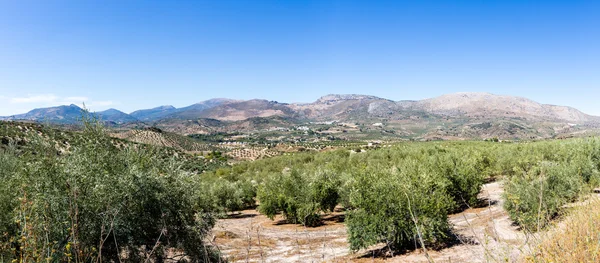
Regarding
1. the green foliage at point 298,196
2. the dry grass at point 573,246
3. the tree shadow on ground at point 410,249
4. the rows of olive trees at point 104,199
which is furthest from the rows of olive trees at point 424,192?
the rows of olive trees at point 104,199

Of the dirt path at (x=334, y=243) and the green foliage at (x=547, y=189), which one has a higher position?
the green foliage at (x=547, y=189)

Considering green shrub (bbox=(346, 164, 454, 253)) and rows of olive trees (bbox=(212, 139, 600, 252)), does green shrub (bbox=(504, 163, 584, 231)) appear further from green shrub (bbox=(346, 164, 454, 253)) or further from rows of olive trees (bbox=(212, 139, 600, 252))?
green shrub (bbox=(346, 164, 454, 253))

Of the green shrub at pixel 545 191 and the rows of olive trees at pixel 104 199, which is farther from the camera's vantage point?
the green shrub at pixel 545 191

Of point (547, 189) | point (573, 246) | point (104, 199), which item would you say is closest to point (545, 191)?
point (547, 189)

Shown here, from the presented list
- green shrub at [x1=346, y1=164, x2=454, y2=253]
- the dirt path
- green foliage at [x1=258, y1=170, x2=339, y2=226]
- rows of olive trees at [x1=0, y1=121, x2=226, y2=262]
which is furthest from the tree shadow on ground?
green foliage at [x1=258, y1=170, x2=339, y2=226]

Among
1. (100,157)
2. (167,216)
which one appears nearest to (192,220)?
(167,216)

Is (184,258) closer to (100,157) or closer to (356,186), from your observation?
(100,157)

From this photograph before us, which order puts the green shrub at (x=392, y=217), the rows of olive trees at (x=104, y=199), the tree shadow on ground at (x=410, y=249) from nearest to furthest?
the rows of olive trees at (x=104, y=199), the green shrub at (x=392, y=217), the tree shadow on ground at (x=410, y=249)

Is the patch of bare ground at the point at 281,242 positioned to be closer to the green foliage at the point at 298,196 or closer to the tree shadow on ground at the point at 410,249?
the green foliage at the point at 298,196

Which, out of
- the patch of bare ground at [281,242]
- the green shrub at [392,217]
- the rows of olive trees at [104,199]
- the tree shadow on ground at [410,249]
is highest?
the rows of olive trees at [104,199]

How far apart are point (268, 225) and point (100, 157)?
2102 centimetres

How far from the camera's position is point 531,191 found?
16.8 metres

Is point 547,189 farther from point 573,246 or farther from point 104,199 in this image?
point 104,199

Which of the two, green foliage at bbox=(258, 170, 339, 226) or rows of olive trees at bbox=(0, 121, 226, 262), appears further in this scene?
green foliage at bbox=(258, 170, 339, 226)
